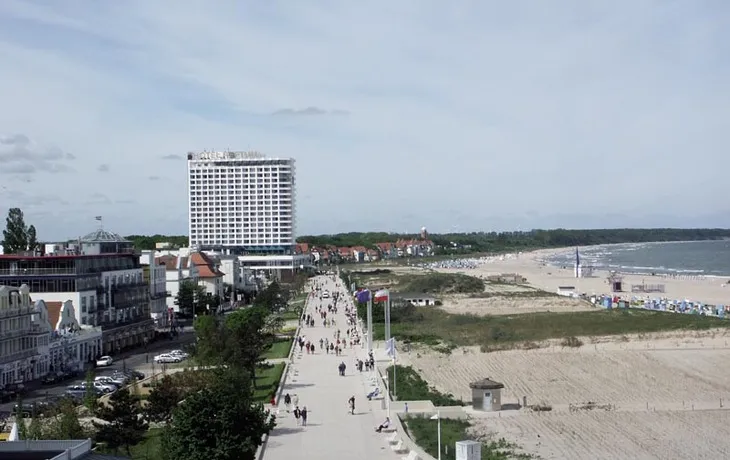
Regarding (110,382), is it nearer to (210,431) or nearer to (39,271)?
(39,271)

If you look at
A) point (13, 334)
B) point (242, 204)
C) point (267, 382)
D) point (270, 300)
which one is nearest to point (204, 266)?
point (270, 300)

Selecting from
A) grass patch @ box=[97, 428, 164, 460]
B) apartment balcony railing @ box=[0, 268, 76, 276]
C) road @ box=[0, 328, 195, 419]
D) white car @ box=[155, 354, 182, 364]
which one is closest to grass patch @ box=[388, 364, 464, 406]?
grass patch @ box=[97, 428, 164, 460]

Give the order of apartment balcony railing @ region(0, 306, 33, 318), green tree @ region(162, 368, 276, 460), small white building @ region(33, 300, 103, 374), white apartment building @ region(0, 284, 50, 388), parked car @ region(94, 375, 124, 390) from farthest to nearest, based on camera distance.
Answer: small white building @ region(33, 300, 103, 374), apartment balcony railing @ region(0, 306, 33, 318), white apartment building @ region(0, 284, 50, 388), parked car @ region(94, 375, 124, 390), green tree @ region(162, 368, 276, 460)

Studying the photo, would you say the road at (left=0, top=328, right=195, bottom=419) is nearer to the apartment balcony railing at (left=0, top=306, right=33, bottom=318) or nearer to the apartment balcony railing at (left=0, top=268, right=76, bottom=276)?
the apartment balcony railing at (left=0, top=306, right=33, bottom=318)

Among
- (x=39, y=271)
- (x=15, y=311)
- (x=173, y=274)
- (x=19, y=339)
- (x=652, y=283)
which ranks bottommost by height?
(x=652, y=283)

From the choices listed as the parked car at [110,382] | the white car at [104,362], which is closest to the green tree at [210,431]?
the parked car at [110,382]

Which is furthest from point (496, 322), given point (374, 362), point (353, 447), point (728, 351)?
point (353, 447)

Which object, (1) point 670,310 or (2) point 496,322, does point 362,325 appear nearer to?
(2) point 496,322
